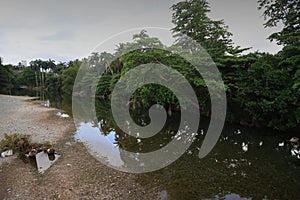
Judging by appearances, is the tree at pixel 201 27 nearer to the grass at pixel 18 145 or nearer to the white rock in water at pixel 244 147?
the white rock in water at pixel 244 147

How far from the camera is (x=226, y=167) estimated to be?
28.5ft

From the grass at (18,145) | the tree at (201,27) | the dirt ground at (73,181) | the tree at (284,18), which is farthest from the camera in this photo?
the tree at (201,27)

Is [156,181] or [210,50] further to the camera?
[210,50]

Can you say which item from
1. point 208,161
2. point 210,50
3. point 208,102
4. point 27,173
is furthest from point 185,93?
point 27,173

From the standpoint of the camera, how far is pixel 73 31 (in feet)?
85.1

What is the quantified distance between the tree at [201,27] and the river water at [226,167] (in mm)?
8097

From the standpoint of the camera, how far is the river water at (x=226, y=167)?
6.58 m

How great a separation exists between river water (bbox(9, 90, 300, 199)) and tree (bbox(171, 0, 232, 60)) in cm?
810

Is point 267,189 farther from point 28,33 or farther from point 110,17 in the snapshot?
A: point 28,33

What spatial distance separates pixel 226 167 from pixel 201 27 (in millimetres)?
14767

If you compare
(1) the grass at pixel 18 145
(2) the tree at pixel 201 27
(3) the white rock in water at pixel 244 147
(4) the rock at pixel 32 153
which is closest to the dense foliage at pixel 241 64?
(2) the tree at pixel 201 27

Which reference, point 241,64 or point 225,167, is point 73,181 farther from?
point 241,64

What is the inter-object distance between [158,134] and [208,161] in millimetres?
5979

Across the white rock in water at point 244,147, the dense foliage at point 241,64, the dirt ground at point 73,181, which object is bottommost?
the white rock in water at point 244,147
